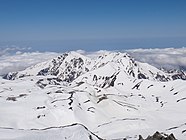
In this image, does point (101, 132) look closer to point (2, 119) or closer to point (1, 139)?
point (2, 119)

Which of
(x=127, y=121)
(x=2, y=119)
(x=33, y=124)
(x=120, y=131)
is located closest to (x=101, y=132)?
(x=120, y=131)

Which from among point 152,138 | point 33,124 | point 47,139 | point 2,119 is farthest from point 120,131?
point 47,139

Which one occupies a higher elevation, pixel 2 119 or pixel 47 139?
pixel 47 139

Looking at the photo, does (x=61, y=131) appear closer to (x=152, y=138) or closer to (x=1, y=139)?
(x=1, y=139)

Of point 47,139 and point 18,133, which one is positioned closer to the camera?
point 47,139

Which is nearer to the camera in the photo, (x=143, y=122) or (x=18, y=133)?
(x=18, y=133)

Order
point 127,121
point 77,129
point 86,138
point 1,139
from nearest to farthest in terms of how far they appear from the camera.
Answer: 1. point 1,139
2. point 86,138
3. point 77,129
4. point 127,121

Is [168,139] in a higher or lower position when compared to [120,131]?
higher

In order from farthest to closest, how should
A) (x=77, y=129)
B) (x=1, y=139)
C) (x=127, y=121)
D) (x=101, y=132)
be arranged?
(x=127, y=121) → (x=101, y=132) → (x=77, y=129) → (x=1, y=139)

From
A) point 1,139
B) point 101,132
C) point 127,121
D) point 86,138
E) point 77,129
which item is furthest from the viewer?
point 127,121
